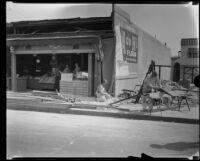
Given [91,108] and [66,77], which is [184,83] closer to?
[91,108]

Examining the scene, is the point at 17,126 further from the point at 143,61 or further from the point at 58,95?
the point at 143,61

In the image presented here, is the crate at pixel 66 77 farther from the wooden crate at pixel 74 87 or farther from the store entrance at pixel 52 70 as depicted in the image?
the wooden crate at pixel 74 87

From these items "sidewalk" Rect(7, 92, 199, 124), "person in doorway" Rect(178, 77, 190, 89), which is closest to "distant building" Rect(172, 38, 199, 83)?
"person in doorway" Rect(178, 77, 190, 89)

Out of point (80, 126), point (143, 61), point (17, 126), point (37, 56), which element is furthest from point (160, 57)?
point (17, 126)

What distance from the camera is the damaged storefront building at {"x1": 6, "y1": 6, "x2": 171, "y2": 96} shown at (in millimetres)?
8609

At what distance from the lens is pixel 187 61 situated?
298 inches

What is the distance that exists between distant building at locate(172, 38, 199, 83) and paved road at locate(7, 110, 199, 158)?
1694 millimetres

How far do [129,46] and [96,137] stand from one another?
4442 millimetres

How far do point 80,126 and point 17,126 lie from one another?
1829 mm

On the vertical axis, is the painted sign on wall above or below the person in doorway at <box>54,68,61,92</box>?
above

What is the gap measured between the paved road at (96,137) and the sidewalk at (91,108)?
47 cm

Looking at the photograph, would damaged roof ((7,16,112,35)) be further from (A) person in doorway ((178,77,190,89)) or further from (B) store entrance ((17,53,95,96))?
(A) person in doorway ((178,77,190,89))

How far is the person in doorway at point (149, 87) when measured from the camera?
839cm

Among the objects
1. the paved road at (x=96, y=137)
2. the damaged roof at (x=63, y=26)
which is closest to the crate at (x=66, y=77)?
the paved road at (x=96, y=137)
